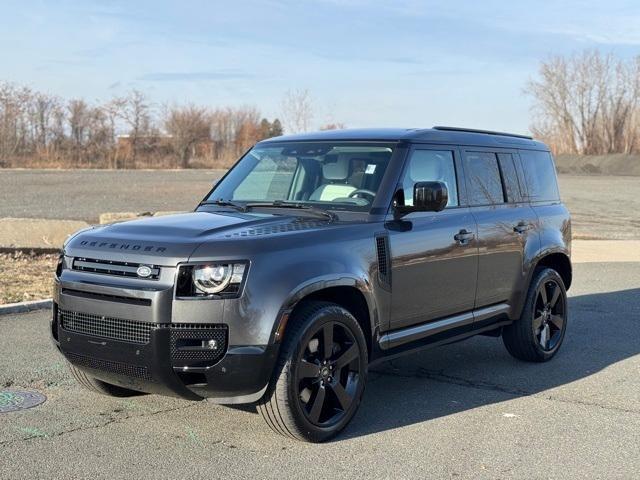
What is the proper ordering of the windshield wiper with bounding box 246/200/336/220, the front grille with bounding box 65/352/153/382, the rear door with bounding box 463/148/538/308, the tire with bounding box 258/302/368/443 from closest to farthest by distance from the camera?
the front grille with bounding box 65/352/153/382 → the tire with bounding box 258/302/368/443 → the windshield wiper with bounding box 246/200/336/220 → the rear door with bounding box 463/148/538/308

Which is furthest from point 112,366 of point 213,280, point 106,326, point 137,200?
point 137,200

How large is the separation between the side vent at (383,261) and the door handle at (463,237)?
84cm

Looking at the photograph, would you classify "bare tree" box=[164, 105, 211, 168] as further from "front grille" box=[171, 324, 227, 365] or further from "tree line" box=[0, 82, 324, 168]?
"front grille" box=[171, 324, 227, 365]

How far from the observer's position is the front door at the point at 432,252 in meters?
5.58

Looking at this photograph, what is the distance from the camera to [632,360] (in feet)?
24.4

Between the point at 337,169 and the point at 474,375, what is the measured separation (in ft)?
7.18

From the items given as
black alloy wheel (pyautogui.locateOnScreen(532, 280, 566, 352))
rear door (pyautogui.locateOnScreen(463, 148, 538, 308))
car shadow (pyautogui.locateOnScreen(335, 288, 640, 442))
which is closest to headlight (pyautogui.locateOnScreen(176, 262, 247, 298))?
car shadow (pyautogui.locateOnScreen(335, 288, 640, 442))

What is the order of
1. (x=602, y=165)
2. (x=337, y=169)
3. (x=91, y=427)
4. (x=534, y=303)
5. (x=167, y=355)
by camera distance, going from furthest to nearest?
(x=602, y=165), (x=534, y=303), (x=337, y=169), (x=91, y=427), (x=167, y=355)

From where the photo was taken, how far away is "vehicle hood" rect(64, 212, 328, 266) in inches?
181

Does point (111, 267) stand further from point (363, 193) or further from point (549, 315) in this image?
point (549, 315)

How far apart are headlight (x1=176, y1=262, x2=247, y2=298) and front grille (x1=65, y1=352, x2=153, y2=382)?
1.70 feet

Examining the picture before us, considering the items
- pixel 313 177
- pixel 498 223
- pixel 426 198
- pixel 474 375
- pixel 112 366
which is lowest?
pixel 474 375

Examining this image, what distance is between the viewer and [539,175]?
300 inches

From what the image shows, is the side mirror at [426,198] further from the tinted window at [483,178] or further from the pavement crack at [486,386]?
the pavement crack at [486,386]
